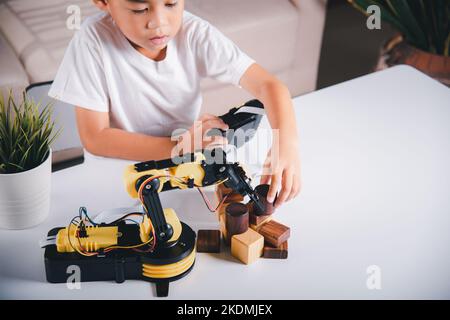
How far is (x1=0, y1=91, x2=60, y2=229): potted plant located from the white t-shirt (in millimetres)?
136

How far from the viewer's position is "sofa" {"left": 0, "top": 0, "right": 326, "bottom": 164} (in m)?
1.49

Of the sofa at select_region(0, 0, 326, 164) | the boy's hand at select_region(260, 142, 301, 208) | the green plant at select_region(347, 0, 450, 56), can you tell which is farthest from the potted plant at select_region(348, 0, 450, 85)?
the boy's hand at select_region(260, 142, 301, 208)

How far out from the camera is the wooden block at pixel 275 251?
2.70 feet

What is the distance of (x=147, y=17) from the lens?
0.85 metres

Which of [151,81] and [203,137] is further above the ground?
[151,81]

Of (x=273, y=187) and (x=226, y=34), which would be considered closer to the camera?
(x=273, y=187)

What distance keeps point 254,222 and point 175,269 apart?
0.46 ft

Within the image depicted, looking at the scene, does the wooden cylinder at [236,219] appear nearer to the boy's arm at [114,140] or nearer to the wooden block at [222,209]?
the wooden block at [222,209]

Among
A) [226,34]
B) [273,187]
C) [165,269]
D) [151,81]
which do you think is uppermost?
[226,34]

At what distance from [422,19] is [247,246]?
1229mm

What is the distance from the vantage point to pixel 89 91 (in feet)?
3.22

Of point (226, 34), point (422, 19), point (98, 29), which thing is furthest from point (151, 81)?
point (422, 19)

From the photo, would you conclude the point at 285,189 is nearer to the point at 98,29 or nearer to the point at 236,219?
the point at 236,219

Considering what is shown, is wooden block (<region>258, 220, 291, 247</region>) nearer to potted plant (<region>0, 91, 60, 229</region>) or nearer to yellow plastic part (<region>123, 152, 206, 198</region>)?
yellow plastic part (<region>123, 152, 206, 198</region>)
